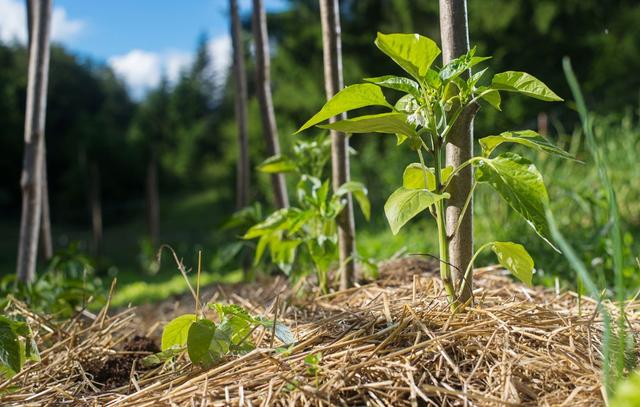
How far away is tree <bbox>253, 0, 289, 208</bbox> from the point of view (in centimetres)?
283

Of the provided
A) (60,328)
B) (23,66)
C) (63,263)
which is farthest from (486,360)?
(23,66)

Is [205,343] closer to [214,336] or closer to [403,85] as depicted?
[214,336]

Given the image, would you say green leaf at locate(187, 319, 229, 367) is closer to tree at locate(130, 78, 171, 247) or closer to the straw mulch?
the straw mulch

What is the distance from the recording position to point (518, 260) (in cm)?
132

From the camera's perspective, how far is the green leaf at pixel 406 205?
1168 millimetres

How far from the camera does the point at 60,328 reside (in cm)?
173

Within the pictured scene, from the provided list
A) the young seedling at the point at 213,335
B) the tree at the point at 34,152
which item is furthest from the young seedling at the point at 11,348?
the tree at the point at 34,152

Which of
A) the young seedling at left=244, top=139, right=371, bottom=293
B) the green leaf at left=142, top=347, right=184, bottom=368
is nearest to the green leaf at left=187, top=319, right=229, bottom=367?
the green leaf at left=142, top=347, right=184, bottom=368

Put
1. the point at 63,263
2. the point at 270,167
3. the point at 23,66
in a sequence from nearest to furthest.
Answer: the point at 270,167
the point at 63,263
the point at 23,66

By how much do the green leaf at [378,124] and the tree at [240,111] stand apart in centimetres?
243

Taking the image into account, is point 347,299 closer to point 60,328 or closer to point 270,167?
point 270,167

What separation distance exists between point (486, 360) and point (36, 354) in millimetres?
1063

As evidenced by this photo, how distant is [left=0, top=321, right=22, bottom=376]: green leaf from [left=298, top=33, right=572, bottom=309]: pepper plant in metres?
0.83

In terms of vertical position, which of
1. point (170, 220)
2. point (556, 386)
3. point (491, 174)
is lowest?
point (170, 220)
